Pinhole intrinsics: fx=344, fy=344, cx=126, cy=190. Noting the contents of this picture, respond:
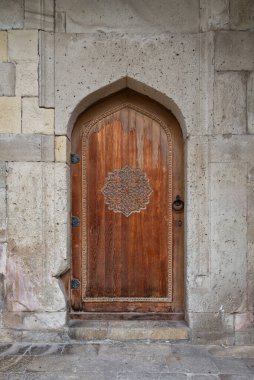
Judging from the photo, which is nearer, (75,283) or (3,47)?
(3,47)

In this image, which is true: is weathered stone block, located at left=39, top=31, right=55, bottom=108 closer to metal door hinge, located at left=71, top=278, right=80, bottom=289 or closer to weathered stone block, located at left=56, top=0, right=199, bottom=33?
weathered stone block, located at left=56, top=0, right=199, bottom=33

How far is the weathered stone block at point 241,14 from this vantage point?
3.13 meters

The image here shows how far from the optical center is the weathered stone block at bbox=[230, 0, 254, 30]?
3.13m

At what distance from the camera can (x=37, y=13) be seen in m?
3.12

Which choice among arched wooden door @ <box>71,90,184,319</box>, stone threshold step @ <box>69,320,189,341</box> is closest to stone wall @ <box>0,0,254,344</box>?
stone threshold step @ <box>69,320,189,341</box>

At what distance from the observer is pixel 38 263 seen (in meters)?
3.16

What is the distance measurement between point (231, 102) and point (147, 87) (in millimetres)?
778

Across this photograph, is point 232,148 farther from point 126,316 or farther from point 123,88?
point 126,316

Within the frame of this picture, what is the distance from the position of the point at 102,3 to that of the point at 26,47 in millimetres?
809

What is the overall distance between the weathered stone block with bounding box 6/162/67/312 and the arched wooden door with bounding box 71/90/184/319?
0.28m

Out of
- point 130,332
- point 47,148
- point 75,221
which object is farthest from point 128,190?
point 130,332

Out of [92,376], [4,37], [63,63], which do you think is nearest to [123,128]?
[63,63]

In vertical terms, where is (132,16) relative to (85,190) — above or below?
above

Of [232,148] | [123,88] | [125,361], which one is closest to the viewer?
[125,361]
